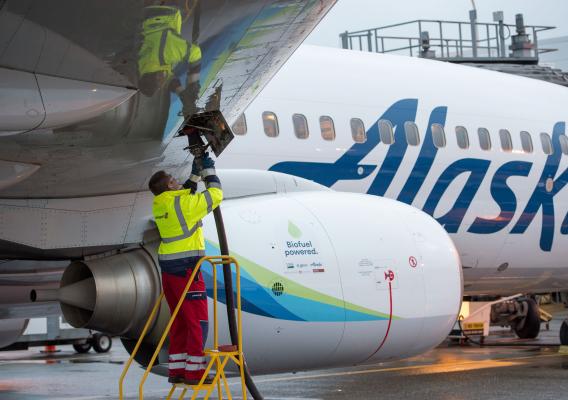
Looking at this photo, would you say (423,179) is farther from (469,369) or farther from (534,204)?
(469,369)

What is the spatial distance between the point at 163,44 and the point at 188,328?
2292 millimetres

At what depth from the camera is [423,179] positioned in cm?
1131

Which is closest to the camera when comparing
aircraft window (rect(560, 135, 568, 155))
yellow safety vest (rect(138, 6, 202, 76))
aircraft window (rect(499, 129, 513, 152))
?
yellow safety vest (rect(138, 6, 202, 76))

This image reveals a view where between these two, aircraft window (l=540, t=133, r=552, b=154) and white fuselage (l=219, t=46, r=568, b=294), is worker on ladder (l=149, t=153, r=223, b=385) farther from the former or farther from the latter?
aircraft window (l=540, t=133, r=552, b=154)

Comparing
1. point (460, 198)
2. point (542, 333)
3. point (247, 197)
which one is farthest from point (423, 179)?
point (542, 333)

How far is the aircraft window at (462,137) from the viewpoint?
11820 millimetres

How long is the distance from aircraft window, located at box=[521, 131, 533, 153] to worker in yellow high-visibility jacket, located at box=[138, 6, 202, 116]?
716cm

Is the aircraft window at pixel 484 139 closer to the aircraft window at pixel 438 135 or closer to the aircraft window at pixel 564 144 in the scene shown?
the aircraft window at pixel 438 135

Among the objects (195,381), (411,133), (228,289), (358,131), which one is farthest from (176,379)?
(411,133)

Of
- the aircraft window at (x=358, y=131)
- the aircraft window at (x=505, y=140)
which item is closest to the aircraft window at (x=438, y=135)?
the aircraft window at (x=505, y=140)

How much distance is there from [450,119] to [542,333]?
1377 centimetres

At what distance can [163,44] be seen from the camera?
5.21m

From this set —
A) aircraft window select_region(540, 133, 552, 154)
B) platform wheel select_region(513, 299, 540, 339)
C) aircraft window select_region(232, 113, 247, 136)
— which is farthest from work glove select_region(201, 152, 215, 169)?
platform wheel select_region(513, 299, 540, 339)

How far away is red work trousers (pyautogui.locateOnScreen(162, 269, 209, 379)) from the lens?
6.77 meters
